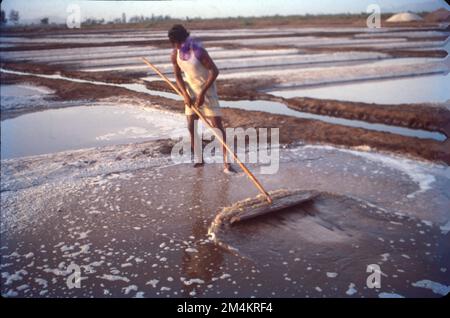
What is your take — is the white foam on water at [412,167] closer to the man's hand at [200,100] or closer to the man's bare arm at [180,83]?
the man's hand at [200,100]

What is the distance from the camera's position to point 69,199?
169 inches

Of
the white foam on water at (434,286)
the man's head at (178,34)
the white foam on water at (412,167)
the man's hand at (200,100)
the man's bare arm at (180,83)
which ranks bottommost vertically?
the white foam on water at (434,286)

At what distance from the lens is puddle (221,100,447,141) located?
6730mm

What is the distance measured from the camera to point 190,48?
446 cm

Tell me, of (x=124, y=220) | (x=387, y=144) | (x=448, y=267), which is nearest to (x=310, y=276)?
(x=448, y=267)

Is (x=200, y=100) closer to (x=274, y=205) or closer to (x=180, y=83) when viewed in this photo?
(x=180, y=83)

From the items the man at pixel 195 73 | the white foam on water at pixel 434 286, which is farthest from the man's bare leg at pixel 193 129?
the white foam on water at pixel 434 286

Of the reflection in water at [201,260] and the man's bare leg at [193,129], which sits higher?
the man's bare leg at [193,129]

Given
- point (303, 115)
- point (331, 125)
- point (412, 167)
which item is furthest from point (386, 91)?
point (412, 167)

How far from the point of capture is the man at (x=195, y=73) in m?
4.41

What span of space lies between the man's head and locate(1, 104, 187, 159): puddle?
2.43 m

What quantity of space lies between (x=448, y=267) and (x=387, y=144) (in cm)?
316

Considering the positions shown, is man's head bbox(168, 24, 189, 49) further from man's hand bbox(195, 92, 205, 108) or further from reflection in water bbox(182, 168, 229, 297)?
reflection in water bbox(182, 168, 229, 297)

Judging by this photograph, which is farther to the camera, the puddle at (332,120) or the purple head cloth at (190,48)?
the puddle at (332,120)
